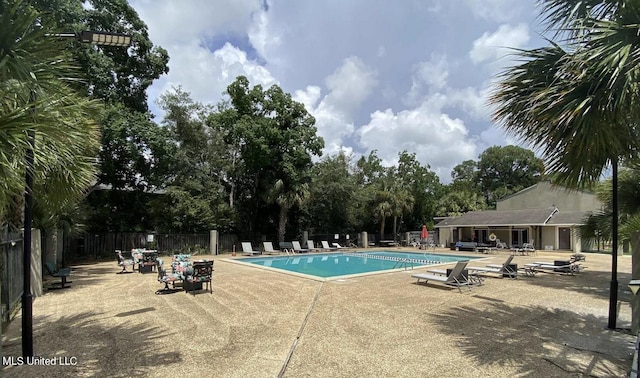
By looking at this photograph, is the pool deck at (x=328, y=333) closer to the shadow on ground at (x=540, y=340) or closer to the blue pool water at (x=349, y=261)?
the shadow on ground at (x=540, y=340)

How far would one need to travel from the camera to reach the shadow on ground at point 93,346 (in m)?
4.45

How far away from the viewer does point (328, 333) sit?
6066 mm

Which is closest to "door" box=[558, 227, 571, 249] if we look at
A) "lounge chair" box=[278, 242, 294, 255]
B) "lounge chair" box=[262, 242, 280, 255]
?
"lounge chair" box=[278, 242, 294, 255]

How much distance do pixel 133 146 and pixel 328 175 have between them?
50.0 ft

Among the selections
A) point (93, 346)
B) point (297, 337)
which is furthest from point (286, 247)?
point (93, 346)

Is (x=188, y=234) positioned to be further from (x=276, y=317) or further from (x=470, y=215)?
(x=470, y=215)

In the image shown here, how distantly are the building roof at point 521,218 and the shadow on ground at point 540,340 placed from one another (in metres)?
22.8

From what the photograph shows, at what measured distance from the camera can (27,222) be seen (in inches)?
184

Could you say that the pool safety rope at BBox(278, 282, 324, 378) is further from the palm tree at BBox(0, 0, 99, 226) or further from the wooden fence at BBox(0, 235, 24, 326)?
→ the wooden fence at BBox(0, 235, 24, 326)

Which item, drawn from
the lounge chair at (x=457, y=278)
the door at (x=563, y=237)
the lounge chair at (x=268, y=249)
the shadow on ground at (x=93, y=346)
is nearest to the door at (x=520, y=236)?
the door at (x=563, y=237)

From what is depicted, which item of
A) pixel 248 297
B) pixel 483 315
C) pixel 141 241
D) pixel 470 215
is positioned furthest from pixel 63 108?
pixel 470 215

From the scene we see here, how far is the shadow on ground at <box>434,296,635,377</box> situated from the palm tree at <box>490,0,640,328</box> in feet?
8.59

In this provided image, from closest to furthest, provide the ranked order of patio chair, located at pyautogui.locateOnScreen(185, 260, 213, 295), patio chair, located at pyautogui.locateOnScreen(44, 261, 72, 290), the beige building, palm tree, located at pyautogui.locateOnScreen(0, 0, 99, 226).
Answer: palm tree, located at pyautogui.locateOnScreen(0, 0, 99, 226) → patio chair, located at pyautogui.locateOnScreen(185, 260, 213, 295) → patio chair, located at pyautogui.locateOnScreen(44, 261, 72, 290) → the beige building

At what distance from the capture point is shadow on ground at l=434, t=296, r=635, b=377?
4684mm
